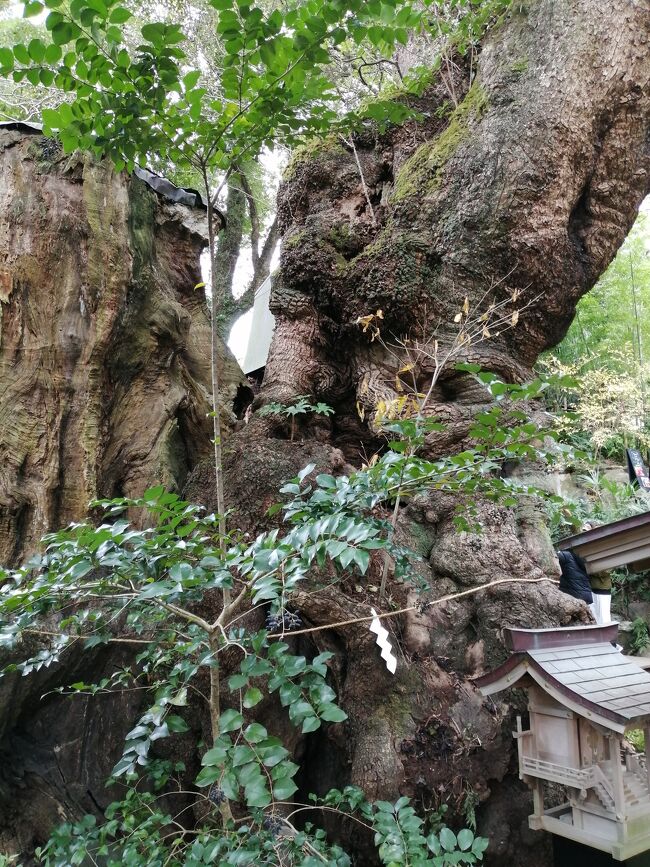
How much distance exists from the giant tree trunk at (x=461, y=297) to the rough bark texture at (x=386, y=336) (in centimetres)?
1

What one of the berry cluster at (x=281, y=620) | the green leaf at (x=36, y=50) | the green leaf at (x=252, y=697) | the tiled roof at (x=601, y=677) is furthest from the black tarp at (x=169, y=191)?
the tiled roof at (x=601, y=677)

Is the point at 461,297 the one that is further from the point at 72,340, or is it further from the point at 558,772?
the point at 558,772

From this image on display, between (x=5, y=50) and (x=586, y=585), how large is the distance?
5335 mm

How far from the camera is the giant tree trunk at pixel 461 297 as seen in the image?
3084 millimetres

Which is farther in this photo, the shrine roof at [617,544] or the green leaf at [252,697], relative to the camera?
the shrine roof at [617,544]

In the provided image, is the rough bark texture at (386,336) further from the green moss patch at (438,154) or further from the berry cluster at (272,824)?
the berry cluster at (272,824)

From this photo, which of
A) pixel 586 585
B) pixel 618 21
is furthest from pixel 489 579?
pixel 618 21

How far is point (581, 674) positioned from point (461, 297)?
261 cm

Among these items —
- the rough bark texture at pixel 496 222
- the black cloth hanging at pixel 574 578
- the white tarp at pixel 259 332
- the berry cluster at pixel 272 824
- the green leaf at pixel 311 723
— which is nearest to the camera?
the green leaf at pixel 311 723

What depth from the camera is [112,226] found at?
3.41 meters

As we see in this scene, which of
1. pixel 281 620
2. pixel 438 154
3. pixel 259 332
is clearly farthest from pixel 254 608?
pixel 259 332

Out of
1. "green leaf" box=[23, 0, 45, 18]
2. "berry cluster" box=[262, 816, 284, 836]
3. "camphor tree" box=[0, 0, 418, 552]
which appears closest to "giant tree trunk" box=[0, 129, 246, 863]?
"camphor tree" box=[0, 0, 418, 552]

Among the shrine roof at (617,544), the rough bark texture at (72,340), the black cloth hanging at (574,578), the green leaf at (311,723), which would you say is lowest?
the black cloth hanging at (574,578)

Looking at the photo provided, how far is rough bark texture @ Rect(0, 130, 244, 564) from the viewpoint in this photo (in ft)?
10.5
